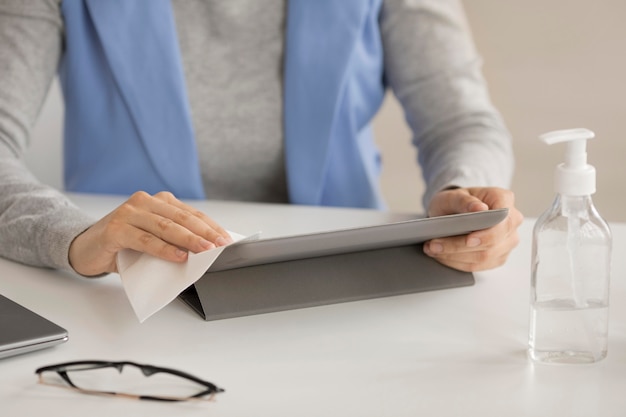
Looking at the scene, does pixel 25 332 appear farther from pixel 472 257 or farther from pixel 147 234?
pixel 472 257

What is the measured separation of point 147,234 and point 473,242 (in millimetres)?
342

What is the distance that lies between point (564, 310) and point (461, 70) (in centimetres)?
71

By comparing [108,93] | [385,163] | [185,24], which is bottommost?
[385,163]

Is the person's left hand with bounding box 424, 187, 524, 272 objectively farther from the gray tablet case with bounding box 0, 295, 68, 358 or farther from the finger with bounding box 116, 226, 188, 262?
the gray tablet case with bounding box 0, 295, 68, 358

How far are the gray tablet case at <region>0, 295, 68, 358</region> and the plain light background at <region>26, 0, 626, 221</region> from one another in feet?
3.62

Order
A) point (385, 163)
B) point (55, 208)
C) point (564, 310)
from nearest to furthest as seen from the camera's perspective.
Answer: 1. point (564, 310)
2. point (55, 208)
3. point (385, 163)

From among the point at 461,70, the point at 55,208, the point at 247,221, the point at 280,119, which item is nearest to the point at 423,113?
the point at 461,70

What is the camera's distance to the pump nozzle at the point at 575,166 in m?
0.79

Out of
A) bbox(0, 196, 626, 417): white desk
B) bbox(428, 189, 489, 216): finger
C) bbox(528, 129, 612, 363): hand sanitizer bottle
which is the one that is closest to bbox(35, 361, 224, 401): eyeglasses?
bbox(0, 196, 626, 417): white desk

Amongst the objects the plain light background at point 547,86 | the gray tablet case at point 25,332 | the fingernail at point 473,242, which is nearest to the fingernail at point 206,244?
the gray tablet case at point 25,332

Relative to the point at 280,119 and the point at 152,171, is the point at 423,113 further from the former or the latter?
the point at 152,171

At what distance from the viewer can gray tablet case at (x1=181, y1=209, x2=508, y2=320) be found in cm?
91

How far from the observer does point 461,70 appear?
1.51 meters

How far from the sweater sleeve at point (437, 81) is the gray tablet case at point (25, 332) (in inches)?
26.6
